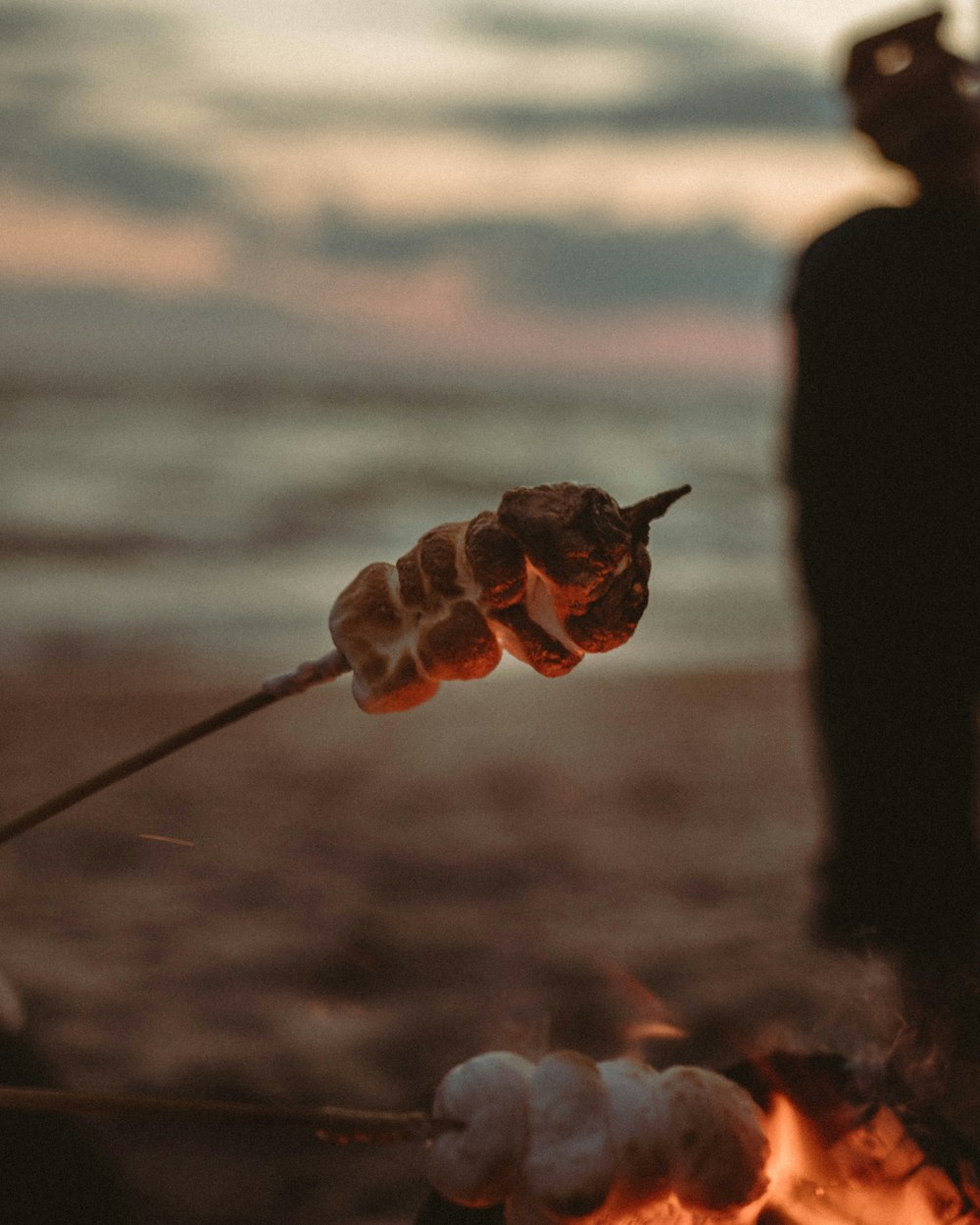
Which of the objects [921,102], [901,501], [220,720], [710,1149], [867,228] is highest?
[921,102]

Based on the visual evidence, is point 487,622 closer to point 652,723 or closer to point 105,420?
point 652,723

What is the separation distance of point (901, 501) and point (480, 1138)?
179 cm

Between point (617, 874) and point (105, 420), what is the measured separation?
2495cm

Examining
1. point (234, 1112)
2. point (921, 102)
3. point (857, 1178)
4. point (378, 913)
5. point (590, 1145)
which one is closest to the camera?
point (234, 1112)

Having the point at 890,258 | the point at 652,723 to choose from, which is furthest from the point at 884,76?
the point at 652,723

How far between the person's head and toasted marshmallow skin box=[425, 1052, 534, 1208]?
210 cm

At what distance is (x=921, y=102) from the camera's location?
2479 millimetres

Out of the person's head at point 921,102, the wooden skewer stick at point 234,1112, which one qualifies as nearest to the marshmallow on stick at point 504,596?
the wooden skewer stick at point 234,1112

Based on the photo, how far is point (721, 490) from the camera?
59.9 feet

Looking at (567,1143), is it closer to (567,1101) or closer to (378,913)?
(567,1101)

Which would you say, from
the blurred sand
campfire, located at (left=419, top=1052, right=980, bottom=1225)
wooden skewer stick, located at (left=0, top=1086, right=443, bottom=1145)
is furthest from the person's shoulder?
wooden skewer stick, located at (left=0, top=1086, right=443, bottom=1145)

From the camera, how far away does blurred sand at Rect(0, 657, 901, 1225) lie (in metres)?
2.86

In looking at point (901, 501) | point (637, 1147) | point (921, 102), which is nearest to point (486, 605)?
point (637, 1147)

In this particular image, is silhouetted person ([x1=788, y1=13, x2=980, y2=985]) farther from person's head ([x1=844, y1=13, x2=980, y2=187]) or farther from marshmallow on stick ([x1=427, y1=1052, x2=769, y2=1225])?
marshmallow on stick ([x1=427, y1=1052, x2=769, y2=1225])
